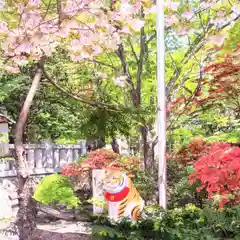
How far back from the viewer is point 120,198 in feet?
13.3

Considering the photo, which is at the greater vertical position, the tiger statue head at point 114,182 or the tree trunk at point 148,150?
the tree trunk at point 148,150

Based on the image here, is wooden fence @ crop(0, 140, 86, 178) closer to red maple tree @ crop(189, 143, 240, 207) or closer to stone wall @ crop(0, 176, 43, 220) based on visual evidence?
stone wall @ crop(0, 176, 43, 220)

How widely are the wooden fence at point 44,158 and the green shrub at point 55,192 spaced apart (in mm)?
1714

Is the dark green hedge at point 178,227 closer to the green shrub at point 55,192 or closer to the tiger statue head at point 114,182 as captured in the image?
the tiger statue head at point 114,182

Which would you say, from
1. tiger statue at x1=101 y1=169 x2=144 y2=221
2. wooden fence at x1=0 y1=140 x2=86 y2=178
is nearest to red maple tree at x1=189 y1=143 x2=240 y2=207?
tiger statue at x1=101 y1=169 x2=144 y2=221

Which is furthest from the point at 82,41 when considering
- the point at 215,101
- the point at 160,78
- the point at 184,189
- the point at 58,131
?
the point at 58,131

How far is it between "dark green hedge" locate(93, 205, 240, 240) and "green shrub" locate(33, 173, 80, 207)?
240 cm

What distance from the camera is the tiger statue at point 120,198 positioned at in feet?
13.1

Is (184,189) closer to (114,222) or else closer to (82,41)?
(114,222)

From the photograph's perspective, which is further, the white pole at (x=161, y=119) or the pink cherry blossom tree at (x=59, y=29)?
the white pole at (x=161, y=119)

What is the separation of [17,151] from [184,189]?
2.46 meters

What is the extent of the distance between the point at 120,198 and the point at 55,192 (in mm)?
2639

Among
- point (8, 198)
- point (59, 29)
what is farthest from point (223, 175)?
point (8, 198)

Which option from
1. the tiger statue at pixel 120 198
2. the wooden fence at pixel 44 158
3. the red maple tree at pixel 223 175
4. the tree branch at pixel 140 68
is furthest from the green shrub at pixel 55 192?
the red maple tree at pixel 223 175
